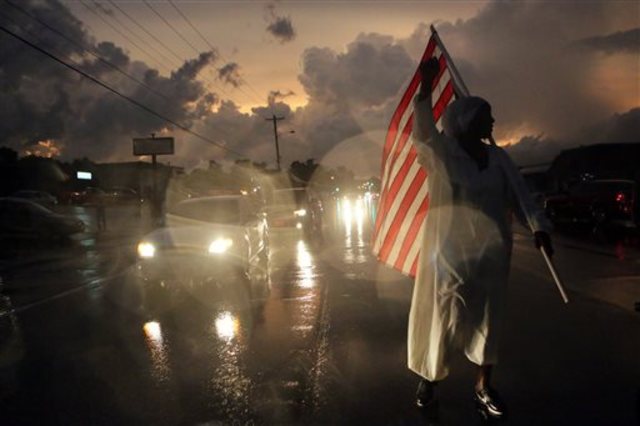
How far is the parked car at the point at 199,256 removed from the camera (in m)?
9.64

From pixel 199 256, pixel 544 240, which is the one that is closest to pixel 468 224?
pixel 544 240

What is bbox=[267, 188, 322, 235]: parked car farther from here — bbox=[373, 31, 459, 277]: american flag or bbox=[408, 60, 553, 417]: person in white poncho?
bbox=[408, 60, 553, 417]: person in white poncho

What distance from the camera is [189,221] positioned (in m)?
11.2

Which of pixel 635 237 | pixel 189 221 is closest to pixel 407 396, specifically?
pixel 189 221

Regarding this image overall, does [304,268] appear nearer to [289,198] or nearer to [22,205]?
[289,198]

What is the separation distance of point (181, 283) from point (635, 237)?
1380 cm

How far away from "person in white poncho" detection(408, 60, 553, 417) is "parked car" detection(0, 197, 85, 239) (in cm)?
2086

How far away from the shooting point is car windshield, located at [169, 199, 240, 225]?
11086 mm

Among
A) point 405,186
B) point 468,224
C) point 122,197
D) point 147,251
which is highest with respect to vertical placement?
point 122,197

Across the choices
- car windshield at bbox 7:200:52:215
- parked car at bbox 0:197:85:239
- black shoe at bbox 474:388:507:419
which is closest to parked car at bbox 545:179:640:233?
black shoe at bbox 474:388:507:419

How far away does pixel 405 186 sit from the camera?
566cm

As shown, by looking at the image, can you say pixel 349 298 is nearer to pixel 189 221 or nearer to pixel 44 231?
pixel 189 221

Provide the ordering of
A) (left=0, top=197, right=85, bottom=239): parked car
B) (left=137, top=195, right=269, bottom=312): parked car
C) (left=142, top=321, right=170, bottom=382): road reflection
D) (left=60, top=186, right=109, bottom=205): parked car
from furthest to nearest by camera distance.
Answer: (left=60, top=186, right=109, bottom=205): parked car
(left=0, top=197, right=85, bottom=239): parked car
(left=137, top=195, right=269, bottom=312): parked car
(left=142, top=321, right=170, bottom=382): road reflection

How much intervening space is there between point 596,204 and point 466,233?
16722 millimetres
